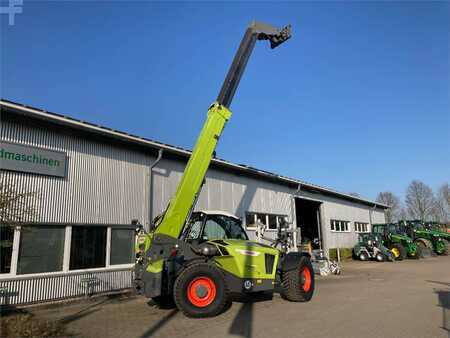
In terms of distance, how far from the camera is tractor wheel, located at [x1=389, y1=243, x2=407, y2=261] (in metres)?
24.6

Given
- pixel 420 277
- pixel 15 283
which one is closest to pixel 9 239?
pixel 15 283

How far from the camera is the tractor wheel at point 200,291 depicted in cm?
750

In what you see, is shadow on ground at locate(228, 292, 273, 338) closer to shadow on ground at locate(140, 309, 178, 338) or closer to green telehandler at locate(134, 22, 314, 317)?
green telehandler at locate(134, 22, 314, 317)

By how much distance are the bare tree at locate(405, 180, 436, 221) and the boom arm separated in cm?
6562

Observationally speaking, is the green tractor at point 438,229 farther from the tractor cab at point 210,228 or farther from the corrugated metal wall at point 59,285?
the corrugated metal wall at point 59,285

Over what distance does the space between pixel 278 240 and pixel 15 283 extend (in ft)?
23.9

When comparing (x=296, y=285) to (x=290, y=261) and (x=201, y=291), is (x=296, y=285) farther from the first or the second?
(x=201, y=291)

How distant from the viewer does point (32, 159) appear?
9.59 metres

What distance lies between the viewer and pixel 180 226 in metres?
8.42

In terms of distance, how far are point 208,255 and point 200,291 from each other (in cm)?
84

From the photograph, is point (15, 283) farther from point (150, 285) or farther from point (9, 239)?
point (150, 285)

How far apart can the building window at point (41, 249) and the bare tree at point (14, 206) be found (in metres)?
0.48

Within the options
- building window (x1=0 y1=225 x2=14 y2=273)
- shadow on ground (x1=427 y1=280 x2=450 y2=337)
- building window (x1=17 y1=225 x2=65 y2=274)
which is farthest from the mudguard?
building window (x1=0 y1=225 x2=14 y2=273)

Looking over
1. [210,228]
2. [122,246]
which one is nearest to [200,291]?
[210,228]
